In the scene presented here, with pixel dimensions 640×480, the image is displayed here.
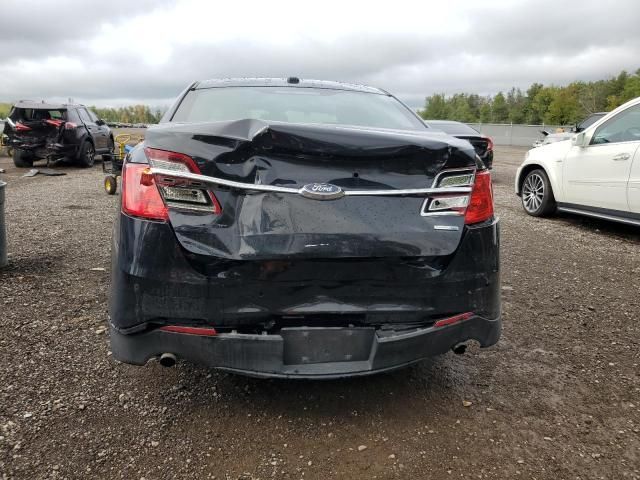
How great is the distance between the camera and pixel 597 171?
6438 mm

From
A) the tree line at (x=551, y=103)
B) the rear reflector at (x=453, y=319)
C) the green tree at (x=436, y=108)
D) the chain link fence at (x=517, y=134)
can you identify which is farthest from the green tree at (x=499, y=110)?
the rear reflector at (x=453, y=319)

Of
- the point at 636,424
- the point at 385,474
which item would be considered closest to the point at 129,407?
the point at 385,474

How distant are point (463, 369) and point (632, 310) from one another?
1.80m

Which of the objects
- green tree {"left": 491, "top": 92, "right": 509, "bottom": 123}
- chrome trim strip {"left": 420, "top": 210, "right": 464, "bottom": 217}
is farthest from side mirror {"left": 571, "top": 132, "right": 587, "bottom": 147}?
green tree {"left": 491, "top": 92, "right": 509, "bottom": 123}

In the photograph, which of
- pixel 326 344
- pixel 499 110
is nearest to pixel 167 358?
pixel 326 344

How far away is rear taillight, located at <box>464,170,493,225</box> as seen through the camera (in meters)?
2.21

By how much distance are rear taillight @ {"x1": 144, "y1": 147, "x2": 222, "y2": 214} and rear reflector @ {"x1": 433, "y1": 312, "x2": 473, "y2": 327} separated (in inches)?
41.2

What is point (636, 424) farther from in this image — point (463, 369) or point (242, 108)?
point (242, 108)

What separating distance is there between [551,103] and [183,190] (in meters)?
82.4

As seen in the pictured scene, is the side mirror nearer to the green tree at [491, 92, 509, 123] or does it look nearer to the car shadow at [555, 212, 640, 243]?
the car shadow at [555, 212, 640, 243]

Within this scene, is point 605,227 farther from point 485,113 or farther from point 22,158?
point 485,113

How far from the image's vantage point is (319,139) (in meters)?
2.04

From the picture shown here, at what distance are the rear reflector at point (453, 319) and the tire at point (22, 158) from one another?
1446 cm

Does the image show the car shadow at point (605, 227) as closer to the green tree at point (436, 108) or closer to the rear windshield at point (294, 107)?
the rear windshield at point (294, 107)
